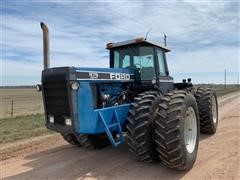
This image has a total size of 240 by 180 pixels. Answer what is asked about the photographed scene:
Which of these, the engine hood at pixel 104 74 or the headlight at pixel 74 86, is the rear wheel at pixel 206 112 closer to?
the engine hood at pixel 104 74

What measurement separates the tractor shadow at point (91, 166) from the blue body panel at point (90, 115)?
84cm

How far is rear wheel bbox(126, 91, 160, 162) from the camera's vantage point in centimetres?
598

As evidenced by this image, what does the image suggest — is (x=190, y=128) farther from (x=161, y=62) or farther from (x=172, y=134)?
(x=161, y=62)

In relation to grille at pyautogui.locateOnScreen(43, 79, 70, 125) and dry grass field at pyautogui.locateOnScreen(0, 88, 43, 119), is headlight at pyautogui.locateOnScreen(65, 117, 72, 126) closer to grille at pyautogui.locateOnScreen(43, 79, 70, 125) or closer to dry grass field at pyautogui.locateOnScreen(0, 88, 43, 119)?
grille at pyautogui.locateOnScreen(43, 79, 70, 125)

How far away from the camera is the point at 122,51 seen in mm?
7855

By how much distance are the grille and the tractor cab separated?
7.13 feet

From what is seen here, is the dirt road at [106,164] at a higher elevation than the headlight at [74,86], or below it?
below

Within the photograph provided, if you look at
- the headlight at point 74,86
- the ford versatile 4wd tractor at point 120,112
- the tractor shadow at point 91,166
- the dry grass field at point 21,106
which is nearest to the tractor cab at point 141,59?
the ford versatile 4wd tractor at point 120,112

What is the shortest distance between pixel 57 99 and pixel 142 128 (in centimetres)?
170

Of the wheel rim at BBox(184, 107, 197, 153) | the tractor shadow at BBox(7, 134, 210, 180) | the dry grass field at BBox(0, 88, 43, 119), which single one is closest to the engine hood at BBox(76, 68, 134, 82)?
the wheel rim at BBox(184, 107, 197, 153)

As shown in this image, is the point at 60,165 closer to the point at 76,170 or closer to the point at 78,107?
the point at 76,170

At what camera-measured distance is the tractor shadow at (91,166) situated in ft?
19.7

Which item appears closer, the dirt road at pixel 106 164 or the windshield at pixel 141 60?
the dirt road at pixel 106 164

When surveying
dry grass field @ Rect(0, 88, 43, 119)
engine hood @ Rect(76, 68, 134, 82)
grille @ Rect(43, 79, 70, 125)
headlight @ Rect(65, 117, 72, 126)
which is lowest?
dry grass field @ Rect(0, 88, 43, 119)
